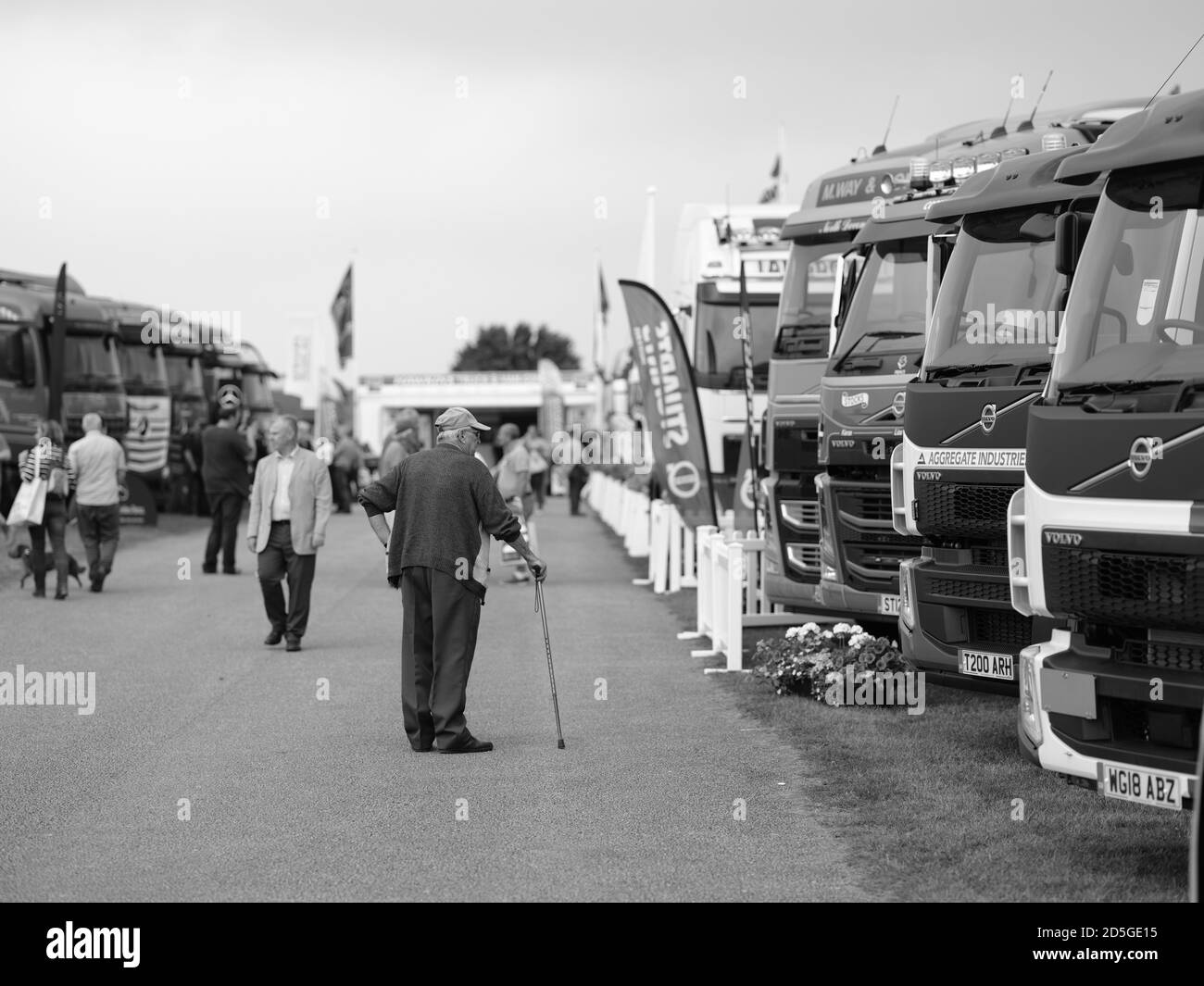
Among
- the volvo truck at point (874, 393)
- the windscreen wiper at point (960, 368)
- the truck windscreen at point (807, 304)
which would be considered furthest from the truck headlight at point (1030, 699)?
the truck windscreen at point (807, 304)

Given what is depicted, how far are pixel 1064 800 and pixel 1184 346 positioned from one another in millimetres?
2422

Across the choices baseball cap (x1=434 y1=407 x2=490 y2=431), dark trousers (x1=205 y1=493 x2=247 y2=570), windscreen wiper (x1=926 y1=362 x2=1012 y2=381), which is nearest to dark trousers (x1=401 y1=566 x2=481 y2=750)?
baseball cap (x1=434 y1=407 x2=490 y2=431)

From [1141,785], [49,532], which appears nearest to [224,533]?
[49,532]

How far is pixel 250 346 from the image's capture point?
45.8 metres

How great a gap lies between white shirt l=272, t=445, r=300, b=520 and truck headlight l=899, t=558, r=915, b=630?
6042mm

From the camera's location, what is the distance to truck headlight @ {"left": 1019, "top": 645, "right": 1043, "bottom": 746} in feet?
22.6

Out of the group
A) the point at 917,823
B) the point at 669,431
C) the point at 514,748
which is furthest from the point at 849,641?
the point at 669,431

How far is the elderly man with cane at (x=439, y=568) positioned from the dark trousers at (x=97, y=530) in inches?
400

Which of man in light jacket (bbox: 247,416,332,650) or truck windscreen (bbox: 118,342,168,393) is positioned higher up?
truck windscreen (bbox: 118,342,168,393)

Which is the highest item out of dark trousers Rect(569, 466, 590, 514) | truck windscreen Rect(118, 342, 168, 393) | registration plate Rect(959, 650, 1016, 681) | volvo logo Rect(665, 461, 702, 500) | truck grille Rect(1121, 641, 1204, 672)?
truck windscreen Rect(118, 342, 168, 393)

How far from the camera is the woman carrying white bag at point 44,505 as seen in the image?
17.8 meters

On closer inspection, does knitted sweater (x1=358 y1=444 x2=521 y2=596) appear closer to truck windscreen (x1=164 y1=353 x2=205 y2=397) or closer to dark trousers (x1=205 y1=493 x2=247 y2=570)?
dark trousers (x1=205 y1=493 x2=247 y2=570)

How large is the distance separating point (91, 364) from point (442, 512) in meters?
22.7

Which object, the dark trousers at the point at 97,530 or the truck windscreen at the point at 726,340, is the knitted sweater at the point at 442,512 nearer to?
the truck windscreen at the point at 726,340
